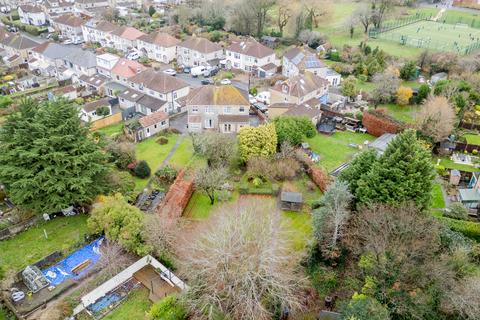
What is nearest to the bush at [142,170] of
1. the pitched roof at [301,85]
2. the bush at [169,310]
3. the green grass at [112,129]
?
the green grass at [112,129]

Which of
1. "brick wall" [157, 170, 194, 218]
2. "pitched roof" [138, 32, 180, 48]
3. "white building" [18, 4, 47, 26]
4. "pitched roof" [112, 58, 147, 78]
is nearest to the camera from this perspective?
"brick wall" [157, 170, 194, 218]

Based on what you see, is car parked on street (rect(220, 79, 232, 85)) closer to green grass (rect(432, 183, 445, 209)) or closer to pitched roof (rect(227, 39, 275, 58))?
pitched roof (rect(227, 39, 275, 58))

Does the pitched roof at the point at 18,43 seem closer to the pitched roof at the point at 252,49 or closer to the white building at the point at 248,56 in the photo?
the white building at the point at 248,56

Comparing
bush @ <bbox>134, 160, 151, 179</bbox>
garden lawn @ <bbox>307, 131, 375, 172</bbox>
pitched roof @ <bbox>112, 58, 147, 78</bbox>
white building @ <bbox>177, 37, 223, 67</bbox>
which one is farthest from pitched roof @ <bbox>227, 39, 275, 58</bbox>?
bush @ <bbox>134, 160, 151, 179</bbox>

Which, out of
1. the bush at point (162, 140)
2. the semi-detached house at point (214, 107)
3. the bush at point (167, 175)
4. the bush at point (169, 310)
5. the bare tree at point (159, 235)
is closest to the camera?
the bush at point (169, 310)

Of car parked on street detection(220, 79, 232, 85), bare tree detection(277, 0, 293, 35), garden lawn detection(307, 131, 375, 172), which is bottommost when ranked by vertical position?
garden lawn detection(307, 131, 375, 172)

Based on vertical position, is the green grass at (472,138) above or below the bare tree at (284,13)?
below

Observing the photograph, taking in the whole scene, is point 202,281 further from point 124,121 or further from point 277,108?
point 124,121

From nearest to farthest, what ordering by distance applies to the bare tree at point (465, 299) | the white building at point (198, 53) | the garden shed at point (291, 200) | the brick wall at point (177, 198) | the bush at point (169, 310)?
the bare tree at point (465, 299), the bush at point (169, 310), the brick wall at point (177, 198), the garden shed at point (291, 200), the white building at point (198, 53)
